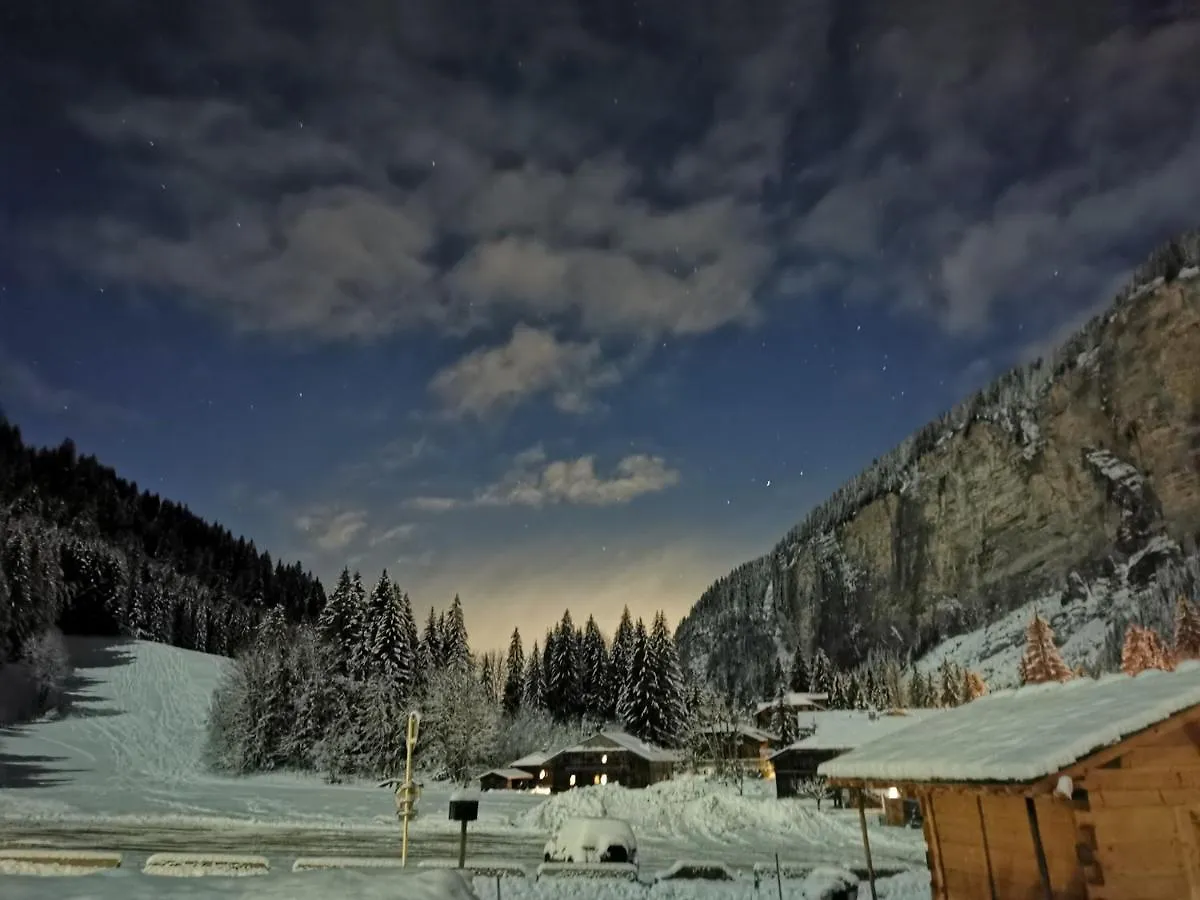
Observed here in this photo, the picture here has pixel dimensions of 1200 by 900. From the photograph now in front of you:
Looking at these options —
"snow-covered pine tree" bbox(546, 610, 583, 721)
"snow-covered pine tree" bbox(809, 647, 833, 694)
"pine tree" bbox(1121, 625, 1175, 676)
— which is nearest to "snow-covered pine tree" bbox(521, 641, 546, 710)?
"snow-covered pine tree" bbox(546, 610, 583, 721)

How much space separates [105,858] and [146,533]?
558ft

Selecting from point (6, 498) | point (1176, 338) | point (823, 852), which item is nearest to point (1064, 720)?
point (823, 852)

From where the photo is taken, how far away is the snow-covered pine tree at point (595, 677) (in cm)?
10594

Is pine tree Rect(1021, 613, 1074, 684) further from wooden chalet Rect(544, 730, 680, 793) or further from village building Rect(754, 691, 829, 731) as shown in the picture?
village building Rect(754, 691, 829, 731)

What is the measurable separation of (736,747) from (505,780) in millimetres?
28341

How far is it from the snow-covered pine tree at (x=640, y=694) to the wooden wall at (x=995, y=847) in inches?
2834

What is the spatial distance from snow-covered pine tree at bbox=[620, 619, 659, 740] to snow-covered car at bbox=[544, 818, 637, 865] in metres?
59.0

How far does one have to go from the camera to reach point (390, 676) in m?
76.7

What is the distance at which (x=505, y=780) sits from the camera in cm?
7562

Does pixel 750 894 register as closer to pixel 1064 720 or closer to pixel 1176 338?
pixel 1064 720

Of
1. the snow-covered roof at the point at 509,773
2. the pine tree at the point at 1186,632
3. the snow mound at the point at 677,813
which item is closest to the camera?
the snow mound at the point at 677,813

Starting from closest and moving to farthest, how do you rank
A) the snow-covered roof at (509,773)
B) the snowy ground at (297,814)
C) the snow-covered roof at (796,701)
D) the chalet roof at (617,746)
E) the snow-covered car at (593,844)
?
1. the snow-covered car at (593,844)
2. the snowy ground at (297,814)
3. the chalet roof at (617,746)
4. the snow-covered roof at (509,773)
5. the snow-covered roof at (796,701)

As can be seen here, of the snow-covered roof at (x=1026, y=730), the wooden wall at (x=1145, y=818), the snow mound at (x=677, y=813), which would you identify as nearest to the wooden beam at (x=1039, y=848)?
the snow-covered roof at (x=1026, y=730)

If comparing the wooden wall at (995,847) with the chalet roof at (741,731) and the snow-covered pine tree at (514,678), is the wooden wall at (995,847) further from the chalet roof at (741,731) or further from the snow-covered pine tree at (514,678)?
the snow-covered pine tree at (514,678)
